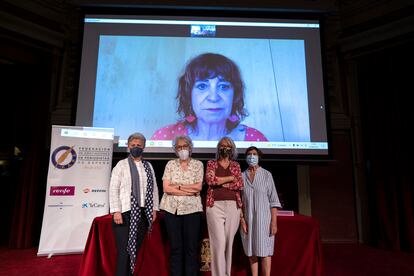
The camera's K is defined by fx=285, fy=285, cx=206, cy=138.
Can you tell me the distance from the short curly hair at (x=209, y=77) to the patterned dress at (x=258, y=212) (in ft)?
3.97

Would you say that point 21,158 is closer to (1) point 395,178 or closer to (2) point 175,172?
(2) point 175,172

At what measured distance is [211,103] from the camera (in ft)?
11.6

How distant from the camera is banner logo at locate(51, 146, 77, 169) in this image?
10.8ft

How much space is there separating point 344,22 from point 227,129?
296 cm

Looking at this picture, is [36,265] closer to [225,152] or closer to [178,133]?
[178,133]

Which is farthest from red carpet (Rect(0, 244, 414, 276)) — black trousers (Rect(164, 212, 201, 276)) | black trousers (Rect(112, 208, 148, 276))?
→ black trousers (Rect(164, 212, 201, 276))

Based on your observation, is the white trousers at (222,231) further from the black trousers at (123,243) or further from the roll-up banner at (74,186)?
the roll-up banner at (74,186)

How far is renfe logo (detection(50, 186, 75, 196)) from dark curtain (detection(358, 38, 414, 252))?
4.10m

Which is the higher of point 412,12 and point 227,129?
point 412,12

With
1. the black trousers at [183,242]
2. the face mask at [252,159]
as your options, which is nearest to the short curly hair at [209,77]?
the face mask at [252,159]

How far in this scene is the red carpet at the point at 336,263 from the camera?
2868mm

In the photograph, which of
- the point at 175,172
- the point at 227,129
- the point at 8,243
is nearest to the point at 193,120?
the point at 227,129

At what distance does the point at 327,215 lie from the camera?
433 cm

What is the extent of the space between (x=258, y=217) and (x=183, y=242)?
2.07 ft
